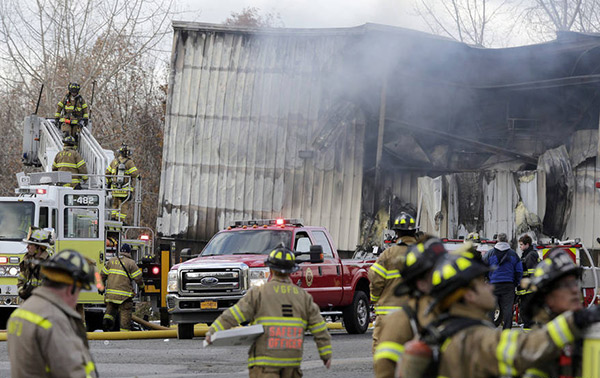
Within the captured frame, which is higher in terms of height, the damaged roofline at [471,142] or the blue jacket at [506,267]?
the damaged roofline at [471,142]

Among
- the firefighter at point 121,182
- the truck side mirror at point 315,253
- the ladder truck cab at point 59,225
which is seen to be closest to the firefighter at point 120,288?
the ladder truck cab at point 59,225

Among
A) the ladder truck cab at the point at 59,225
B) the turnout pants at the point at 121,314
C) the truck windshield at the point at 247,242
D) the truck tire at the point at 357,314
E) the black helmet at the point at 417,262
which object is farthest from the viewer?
the turnout pants at the point at 121,314

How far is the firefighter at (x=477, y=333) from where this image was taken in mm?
3773

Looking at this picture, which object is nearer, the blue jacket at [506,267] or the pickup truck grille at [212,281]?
the blue jacket at [506,267]

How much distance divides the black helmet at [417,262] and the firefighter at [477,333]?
0.49 m

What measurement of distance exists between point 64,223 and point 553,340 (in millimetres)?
14928

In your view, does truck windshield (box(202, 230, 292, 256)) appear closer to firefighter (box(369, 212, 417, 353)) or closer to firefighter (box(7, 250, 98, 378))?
firefighter (box(369, 212, 417, 353))

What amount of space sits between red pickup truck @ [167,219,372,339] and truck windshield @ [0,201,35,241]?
308 centimetres

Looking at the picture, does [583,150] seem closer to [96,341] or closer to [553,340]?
[96,341]

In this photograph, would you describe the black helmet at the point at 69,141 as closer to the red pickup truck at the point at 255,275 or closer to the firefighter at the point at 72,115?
the firefighter at the point at 72,115

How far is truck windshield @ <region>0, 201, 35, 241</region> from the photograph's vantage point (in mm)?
17156

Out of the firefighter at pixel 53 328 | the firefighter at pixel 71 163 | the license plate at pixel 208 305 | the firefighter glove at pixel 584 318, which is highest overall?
the firefighter at pixel 71 163

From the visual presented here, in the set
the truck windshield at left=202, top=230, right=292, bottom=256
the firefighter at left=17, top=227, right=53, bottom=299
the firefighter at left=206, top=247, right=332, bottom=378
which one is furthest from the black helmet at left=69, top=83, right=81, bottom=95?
the firefighter at left=206, top=247, right=332, bottom=378

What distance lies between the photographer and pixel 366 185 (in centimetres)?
2502
